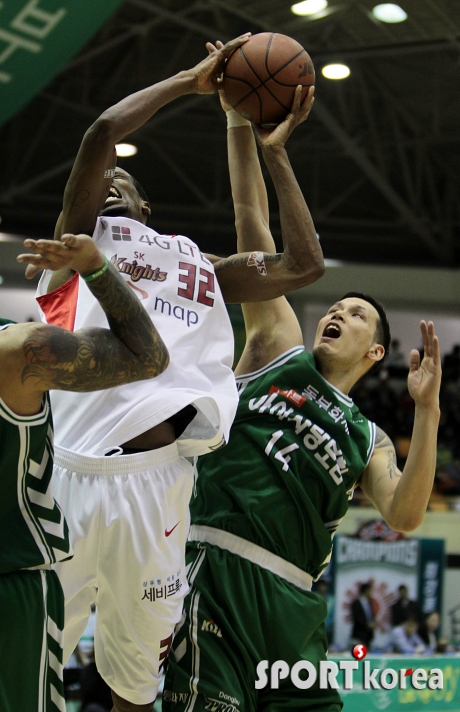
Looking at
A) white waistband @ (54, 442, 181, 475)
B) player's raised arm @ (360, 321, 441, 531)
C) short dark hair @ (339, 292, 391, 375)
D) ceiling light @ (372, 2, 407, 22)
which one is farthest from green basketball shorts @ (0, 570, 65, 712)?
ceiling light @ (372, 2, 407, 22)

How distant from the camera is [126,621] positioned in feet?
10.6

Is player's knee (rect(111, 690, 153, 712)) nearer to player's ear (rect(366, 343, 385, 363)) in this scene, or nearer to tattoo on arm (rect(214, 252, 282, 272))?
tattoo on arm (rect(214, 252, 282, 272))

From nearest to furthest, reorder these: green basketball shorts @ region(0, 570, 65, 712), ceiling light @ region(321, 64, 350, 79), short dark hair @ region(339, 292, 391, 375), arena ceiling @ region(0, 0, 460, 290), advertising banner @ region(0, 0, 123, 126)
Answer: green basketball shorts @ region(0, 570, 65, 712) < short dark hair @ region(339, 292, 391, 375) < advertising banner @ region(0, 0, 123, 126) < arena ceiling @ region(0, 0, 460, 290) < ceiling light @ region(321, 64, 350, 79)

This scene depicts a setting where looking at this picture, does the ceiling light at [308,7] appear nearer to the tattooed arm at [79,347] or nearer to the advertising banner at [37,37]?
the advertising banner at [37,37]

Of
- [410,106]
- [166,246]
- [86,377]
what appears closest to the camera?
[86,377]

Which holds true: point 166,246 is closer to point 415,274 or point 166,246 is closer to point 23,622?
point 23,622

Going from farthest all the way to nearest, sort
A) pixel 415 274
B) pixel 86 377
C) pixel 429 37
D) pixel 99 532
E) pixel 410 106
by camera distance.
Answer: pixel 415 274
pixel 410 106
pixel 429 37
pixel 99 532
pixel 86 377

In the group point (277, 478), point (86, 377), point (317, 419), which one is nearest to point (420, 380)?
point (317, 419)

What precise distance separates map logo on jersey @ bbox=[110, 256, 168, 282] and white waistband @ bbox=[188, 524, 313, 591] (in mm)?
1183

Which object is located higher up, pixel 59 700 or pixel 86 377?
pixel 86 377

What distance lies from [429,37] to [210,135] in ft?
18.7

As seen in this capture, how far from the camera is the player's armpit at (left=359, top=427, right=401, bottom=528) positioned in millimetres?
4188

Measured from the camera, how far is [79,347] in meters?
2.55

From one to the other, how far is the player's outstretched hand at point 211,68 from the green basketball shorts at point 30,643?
2.02 m
